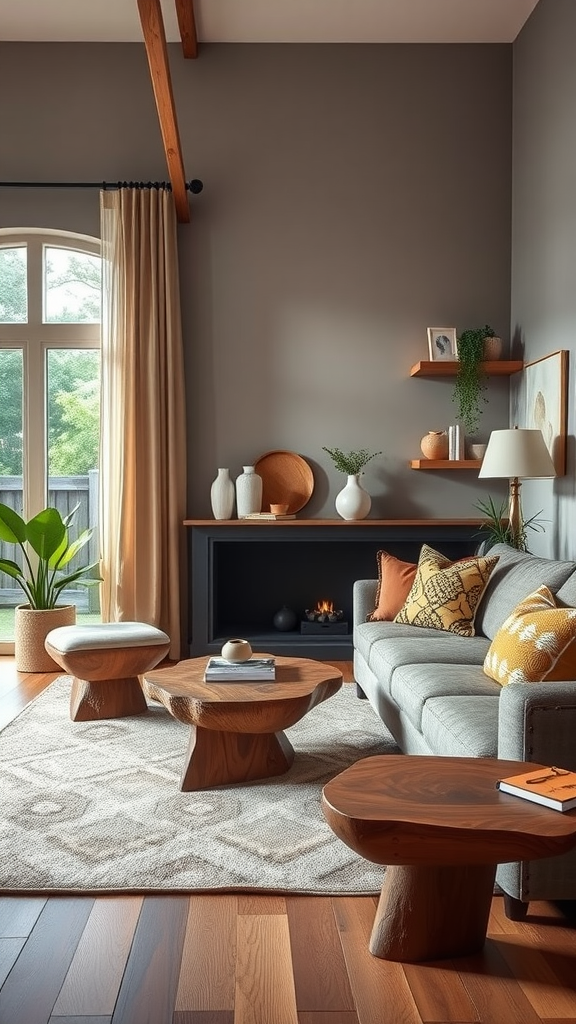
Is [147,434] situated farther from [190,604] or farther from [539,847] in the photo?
[539,847]

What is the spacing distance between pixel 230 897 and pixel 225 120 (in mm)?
4866

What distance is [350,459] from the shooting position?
19.3 feet

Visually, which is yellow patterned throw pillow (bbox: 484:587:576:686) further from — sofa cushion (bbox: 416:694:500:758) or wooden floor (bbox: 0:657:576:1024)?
wooden floor (bbox: 0:657:576:1024)

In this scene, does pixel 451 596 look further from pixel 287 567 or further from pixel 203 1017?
pixel 203 1017

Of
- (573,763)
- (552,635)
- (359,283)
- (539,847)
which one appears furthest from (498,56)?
(539,847)

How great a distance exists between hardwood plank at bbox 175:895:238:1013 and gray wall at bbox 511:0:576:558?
2.90 m

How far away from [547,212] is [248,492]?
231 cm

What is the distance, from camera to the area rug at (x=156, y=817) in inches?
100

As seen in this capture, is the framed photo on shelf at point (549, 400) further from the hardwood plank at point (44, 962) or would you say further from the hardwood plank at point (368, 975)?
the hardwood plank at point (44, 962)

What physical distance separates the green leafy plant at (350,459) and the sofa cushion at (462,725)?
9.48ft

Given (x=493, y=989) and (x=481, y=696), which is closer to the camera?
(x=493, y=989)

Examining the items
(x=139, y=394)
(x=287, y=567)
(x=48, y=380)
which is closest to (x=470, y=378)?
(x=287, y=567)

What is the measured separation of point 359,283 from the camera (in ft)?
19.4

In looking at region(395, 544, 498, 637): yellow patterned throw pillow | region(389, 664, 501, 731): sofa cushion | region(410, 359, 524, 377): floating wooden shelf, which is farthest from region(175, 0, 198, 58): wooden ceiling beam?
region(389, 664, 501, 731): sofa cushion
